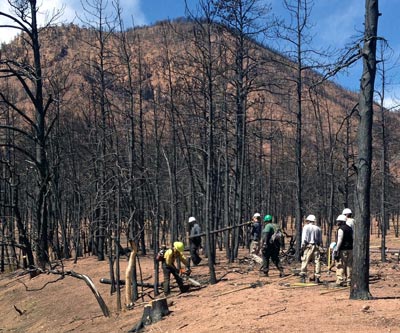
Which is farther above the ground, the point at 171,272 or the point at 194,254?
the point at 171,272

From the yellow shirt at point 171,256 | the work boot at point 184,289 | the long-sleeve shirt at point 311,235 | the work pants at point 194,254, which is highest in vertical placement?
the long-sleeve shirt at point 311,235

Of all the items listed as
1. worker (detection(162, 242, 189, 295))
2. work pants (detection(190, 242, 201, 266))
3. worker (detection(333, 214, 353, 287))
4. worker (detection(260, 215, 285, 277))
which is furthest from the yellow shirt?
worker (detection(333, 214, 353, 287))

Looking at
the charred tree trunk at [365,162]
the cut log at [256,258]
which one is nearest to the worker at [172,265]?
the cut log at [256,258]

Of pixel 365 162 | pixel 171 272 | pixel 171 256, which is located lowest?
pixel 171 272

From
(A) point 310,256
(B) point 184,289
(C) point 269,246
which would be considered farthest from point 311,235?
(B) point 184,289

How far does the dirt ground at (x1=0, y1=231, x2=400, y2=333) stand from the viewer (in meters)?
8.88

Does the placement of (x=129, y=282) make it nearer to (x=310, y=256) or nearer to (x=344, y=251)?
(x=310, y=256)

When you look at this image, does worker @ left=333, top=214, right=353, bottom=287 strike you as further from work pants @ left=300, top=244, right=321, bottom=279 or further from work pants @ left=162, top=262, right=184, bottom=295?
work pants @ left=162, top=262, right=184, bottom=295

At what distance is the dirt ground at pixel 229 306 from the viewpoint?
8875 millimetres

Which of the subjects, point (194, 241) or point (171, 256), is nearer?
point (171, 256)

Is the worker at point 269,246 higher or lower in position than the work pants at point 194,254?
higher

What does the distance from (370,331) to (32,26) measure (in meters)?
15.6

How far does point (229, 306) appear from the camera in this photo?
1141 cm

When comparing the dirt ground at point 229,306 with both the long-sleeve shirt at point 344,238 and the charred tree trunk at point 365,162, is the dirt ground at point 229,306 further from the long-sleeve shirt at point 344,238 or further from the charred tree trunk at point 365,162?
the long-sleeve shirt at point 344,238
